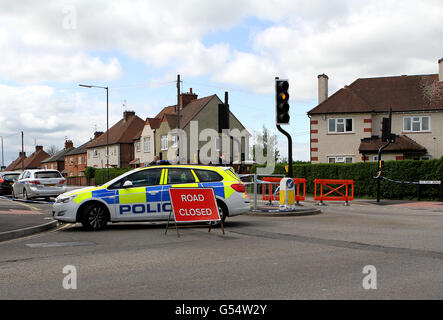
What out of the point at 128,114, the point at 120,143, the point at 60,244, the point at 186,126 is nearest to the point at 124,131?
the point at 120,143

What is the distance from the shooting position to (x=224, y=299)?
548cm

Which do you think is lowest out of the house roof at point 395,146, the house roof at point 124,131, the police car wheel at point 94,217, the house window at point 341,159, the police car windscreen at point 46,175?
the police car wheel at point 94,217

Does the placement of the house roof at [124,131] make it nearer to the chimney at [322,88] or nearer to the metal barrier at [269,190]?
the chimney at [322,88]

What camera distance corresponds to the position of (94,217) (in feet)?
41.0

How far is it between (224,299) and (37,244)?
5955mm

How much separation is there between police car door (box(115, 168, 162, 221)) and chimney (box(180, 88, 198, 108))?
161ft

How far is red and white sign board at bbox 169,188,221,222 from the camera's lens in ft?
37.2

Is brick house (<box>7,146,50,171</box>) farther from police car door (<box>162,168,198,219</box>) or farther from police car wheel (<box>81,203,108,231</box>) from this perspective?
police car door (<box>162,168,198,219</box>)

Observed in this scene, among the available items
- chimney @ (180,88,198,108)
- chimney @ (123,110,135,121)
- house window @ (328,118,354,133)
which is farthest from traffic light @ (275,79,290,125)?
chimney @ (123,110,135,121)

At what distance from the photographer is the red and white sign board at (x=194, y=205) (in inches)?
447

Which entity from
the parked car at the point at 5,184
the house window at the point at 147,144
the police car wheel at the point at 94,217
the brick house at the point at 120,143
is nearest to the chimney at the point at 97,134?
the brick house at the point at 120,143

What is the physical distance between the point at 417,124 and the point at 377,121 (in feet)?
9.54
